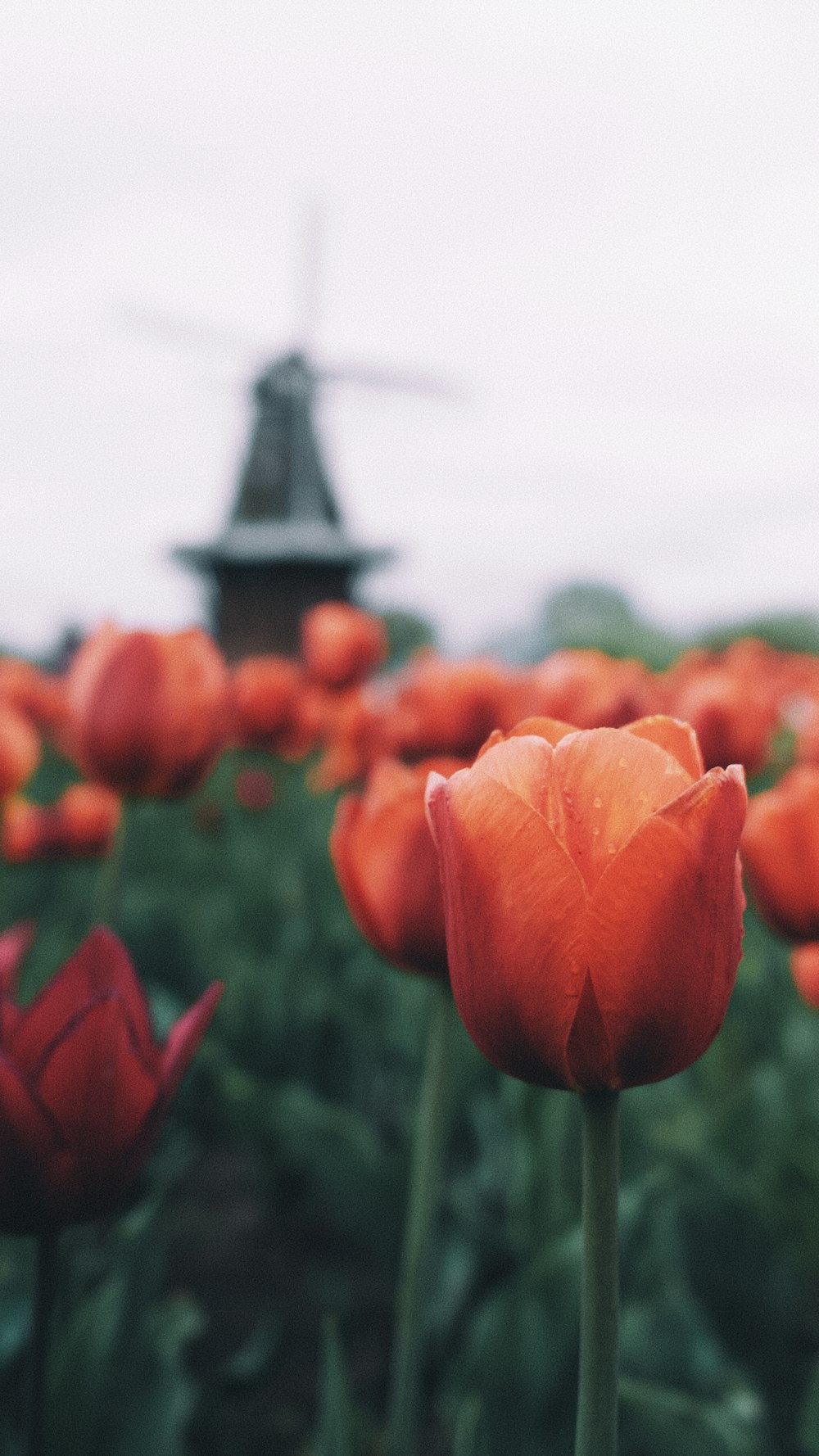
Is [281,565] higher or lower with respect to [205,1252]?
lower

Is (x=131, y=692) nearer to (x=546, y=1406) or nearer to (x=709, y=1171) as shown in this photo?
(x=546, y=1406)

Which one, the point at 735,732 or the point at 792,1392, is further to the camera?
the point at 735,732

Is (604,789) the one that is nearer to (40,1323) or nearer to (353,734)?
(40,1323)

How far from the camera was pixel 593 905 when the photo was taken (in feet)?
1.58

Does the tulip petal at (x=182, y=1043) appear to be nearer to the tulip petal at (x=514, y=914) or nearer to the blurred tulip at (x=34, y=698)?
the tulip petal at (x=514, y=914)

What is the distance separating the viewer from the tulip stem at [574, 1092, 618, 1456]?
1.56 ft

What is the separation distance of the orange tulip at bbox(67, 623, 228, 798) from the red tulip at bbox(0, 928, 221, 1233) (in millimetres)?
738

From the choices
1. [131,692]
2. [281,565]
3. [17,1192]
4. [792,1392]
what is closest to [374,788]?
[17,1192]

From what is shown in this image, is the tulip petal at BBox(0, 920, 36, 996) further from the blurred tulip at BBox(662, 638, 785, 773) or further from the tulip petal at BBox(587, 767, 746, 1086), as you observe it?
the blurred tulip at BBox(662, 638, 785, 773)

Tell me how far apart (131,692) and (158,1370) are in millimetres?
794

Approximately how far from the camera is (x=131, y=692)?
1447 millimetres

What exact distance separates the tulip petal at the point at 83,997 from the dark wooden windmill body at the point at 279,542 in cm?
1178

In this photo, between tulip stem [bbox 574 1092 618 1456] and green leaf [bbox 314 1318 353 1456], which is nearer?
tulip stem [bbox 574 1092 618 1456]

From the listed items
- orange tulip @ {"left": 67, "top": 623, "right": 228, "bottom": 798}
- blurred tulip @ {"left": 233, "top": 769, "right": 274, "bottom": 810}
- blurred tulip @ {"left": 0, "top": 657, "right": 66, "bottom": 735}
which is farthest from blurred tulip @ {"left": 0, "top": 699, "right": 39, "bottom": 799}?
blurred tulip @ {"left": 233, "top": 769, "right": 274, "bottom": 810}
